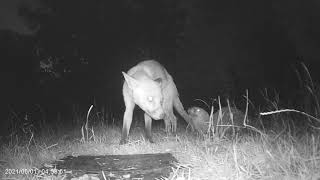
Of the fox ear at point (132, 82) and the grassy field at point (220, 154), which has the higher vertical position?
the fox ear at point (132, 82)

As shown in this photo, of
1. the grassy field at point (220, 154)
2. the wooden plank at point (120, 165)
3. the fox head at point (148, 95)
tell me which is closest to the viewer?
the grassy field at point (220, 154)

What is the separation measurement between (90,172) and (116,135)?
3251 mm

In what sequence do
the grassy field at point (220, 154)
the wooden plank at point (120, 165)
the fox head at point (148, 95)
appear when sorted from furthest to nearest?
the fox head at point (148, 95), the wooden plank at point (120, 165), the grassy field at point (220, 154)

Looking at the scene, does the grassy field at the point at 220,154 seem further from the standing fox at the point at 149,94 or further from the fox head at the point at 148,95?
the fox head at the point at 148,95

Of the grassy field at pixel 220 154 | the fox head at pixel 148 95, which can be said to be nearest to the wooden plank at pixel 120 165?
the grassy field at pixel 220 154

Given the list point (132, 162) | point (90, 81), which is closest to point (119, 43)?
point (90, 81)

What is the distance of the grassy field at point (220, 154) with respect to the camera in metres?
3.61

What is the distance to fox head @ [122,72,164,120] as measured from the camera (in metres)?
6.44

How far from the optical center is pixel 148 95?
6457mm

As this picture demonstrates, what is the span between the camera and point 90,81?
1883cm

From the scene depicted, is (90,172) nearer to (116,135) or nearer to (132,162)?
(132,162)

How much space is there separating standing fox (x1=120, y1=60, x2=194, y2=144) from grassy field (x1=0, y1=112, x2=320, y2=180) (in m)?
0.41

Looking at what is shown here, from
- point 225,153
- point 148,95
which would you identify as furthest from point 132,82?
point 225,153

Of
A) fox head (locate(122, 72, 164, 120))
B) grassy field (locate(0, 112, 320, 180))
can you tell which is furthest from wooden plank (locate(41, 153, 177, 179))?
fox head (locate(122, 72, 164, 120))
